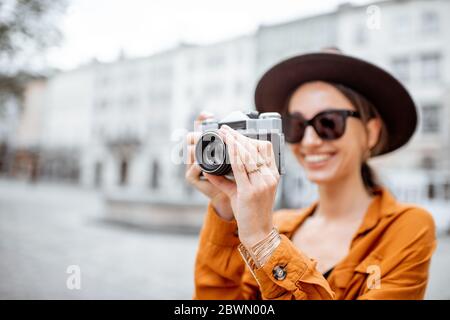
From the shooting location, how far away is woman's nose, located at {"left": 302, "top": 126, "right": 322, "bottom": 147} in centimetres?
102

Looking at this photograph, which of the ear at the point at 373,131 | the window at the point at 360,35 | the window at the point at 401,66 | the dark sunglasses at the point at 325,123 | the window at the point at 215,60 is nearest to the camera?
the dark sunglasses at the point at 325,123

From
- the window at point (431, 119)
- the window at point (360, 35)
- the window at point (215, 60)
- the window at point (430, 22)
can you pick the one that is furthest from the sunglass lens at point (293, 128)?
the window at point (215, 60)

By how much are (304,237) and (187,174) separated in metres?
0.50

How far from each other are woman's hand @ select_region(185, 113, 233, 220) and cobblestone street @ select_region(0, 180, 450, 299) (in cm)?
103

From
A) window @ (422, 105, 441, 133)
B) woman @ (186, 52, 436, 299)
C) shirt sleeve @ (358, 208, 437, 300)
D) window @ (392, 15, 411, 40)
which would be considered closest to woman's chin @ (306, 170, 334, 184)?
woman @ (186, 52, 436, 299)

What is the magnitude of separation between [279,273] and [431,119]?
1584cm

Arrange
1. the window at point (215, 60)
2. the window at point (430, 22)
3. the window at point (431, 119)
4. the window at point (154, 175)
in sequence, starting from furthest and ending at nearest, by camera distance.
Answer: the window at point (154, 175), the window at point (215, 60), the window at point (431, 119), the window at point (430, 22)

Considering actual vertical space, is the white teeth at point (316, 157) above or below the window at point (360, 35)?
below

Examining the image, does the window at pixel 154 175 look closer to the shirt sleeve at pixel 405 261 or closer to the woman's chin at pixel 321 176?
the woman's chin at pixel 321 176

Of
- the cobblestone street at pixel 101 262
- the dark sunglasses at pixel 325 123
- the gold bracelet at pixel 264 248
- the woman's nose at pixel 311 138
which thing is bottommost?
the cobblestone street at pixel 101 262

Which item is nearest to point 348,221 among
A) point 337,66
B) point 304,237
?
point 304,237

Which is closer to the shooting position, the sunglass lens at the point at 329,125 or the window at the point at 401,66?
the sunglass lens at the point at 329,125

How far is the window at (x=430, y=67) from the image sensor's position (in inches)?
536

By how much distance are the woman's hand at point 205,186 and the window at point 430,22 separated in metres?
15.8
